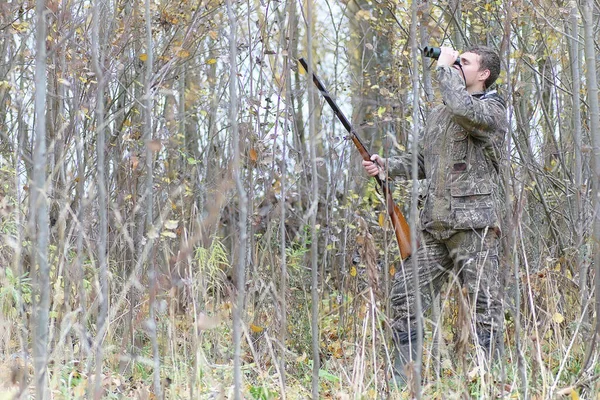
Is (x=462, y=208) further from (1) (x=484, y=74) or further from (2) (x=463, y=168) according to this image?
(1) (x=484, y=74)

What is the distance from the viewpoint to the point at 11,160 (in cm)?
548

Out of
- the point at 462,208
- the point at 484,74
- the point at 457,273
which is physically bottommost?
the point at 457,273

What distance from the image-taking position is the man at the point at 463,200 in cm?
390

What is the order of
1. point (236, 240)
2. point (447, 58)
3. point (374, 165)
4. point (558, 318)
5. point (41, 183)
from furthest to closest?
point (236, 240), point (374, 165), point (447, 58), point (558, 318), point (41, 183)

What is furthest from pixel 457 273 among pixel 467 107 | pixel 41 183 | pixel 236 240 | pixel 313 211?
pixel 41 183

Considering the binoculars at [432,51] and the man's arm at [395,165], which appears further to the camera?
the man's arm at [395,165]

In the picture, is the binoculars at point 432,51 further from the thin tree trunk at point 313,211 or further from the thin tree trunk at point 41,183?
the thin tree trunk at point 41,183

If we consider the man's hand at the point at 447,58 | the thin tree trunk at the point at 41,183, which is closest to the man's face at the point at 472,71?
the man's hand at the point at 447,58

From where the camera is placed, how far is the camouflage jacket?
154 inches

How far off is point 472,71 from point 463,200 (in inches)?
25.9

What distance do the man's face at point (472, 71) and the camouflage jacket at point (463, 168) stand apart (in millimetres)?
61

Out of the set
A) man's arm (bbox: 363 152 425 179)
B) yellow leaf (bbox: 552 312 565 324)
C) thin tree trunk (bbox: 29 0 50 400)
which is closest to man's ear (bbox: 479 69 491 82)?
man's arm (bbox: 363 152 425 179)

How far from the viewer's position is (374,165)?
4164mm

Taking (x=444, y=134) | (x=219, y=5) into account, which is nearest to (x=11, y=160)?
(x=219, y=5)
